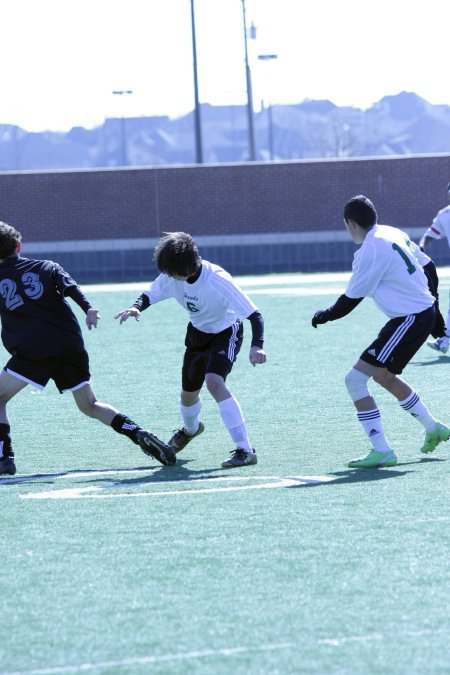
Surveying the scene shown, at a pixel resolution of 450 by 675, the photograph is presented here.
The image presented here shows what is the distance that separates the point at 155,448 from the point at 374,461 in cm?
132

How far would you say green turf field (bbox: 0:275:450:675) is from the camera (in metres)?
4.25

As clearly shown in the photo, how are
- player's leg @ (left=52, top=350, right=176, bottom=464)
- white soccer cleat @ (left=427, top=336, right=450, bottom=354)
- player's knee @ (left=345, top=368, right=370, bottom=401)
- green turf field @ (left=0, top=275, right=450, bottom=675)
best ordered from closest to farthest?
green turf field @ (left=0, top=275, right=450, bottom=675), player's knee @ (left=345, top=368, right=370, bottom=401), player's leg @ (left=52, top=350, right=176, bottom=464), white soccer cleat @ (left=427, top=336, right=450, bottom=354)

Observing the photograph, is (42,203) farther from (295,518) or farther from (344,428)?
(295,518)

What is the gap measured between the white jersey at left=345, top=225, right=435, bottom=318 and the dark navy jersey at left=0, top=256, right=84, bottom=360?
170 cm

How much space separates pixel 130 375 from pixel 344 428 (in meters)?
4.21

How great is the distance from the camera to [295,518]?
620 centimetres

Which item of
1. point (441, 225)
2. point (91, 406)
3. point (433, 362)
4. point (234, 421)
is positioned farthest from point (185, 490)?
point (441, 225)

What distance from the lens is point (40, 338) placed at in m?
7.68

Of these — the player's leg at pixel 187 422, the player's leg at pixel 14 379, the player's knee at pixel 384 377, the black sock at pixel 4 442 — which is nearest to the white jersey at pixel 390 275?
the player's knee at pixel 384 377

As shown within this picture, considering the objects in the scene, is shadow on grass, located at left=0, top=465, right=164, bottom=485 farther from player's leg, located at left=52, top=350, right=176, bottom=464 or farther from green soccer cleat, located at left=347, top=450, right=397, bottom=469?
green soccer cleat, located at left=347, top=450, right=397, bottom=469

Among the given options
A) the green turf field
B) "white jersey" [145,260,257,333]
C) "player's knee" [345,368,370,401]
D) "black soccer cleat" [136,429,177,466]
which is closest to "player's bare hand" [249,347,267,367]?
"white jersey" [145,260,257,333]

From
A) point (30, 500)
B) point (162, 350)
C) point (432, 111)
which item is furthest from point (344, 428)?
point (432, 111)

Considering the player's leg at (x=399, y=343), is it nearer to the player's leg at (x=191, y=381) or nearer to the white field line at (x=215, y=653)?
the player's leg at (x=191, y=381)

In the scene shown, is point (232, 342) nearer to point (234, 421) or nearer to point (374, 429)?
point (234, 421)
